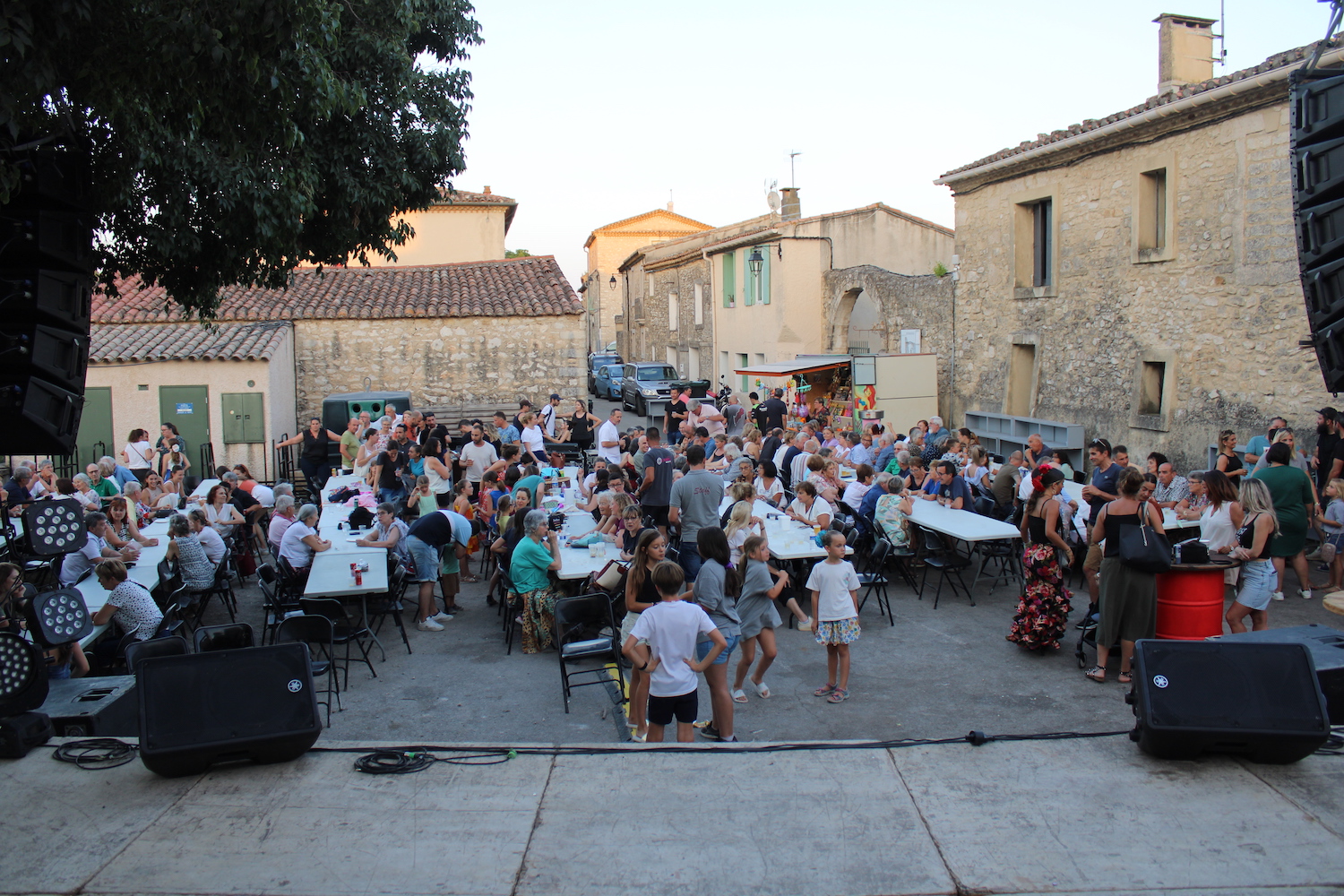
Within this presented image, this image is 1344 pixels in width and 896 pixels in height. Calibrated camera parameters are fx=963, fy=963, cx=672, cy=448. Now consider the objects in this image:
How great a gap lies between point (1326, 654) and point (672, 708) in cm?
373

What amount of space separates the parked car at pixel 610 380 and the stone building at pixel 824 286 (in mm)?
3350

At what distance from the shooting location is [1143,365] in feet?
47.5

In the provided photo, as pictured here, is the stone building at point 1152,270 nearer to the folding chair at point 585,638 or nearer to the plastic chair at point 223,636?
the folding chair at point 585,638

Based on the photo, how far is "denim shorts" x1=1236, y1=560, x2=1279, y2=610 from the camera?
7363 millimetres

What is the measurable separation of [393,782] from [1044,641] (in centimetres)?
525

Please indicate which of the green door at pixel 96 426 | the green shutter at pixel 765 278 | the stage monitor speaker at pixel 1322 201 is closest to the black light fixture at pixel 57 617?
the stage monitor speaker at pixel 1322 201

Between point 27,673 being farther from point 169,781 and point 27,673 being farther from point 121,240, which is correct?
point 121,240

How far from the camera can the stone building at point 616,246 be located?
5153cm

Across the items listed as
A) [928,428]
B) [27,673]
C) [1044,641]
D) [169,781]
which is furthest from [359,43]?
[928,428]

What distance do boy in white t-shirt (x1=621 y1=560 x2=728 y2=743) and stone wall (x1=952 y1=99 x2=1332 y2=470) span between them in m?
9.58

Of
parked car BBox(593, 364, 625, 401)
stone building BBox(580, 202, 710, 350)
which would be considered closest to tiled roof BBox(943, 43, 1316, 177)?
parked car BBox(593, 364, 625, 401)

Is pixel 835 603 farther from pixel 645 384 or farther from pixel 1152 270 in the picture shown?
pixel 645 384

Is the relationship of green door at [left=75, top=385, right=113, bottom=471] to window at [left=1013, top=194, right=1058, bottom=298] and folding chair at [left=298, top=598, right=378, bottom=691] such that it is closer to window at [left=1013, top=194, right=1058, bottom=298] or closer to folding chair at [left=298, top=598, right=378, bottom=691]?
folding chair at [left=298, top=598, right=378, bottom=691]

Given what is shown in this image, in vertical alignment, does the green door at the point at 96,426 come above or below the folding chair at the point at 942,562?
above
